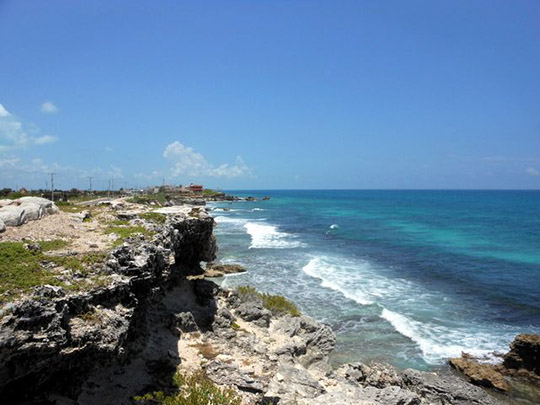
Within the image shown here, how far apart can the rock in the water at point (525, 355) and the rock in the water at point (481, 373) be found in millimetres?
1103

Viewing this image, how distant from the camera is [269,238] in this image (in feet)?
178

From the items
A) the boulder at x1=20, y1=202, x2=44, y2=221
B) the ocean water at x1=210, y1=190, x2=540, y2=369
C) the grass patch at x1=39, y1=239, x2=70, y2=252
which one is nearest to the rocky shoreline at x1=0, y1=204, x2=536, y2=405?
the grass patch at x1=39, y1=239, x2=70, y2=252

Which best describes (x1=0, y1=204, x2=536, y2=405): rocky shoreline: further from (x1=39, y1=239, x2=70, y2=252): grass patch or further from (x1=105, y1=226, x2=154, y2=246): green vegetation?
(x1=39, y1=239, x2=70, y2=252): grass patch

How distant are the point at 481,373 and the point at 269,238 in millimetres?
38581

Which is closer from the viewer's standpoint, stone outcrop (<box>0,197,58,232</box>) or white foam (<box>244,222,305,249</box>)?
stone outcrop (<box>0,197,58,232</box>)

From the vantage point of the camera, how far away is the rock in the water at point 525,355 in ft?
58.7

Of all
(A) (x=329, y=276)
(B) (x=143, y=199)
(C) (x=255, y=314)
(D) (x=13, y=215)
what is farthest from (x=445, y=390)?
(B) (x=143, y=199)

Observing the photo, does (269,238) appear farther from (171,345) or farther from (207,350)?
(171,345)

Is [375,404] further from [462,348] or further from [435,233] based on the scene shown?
[435,233]

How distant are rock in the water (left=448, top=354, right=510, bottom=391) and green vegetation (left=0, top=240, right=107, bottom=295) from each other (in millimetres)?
16764

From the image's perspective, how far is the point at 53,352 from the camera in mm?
8062

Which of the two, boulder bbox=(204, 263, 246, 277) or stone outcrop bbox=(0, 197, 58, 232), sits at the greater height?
stone outcrop bbox=(0, 197, 58, 232)

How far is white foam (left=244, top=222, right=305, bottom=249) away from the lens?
4800 cm

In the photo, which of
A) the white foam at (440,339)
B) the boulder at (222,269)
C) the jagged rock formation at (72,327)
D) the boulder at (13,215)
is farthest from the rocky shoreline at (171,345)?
the boulder at (222,269)
